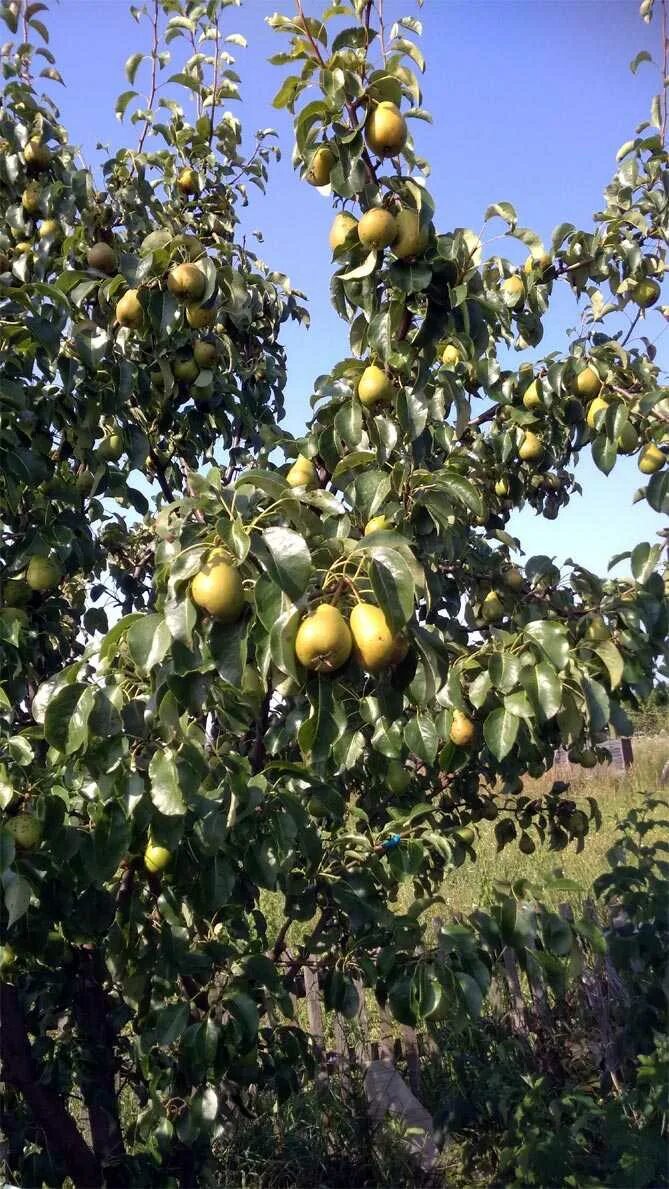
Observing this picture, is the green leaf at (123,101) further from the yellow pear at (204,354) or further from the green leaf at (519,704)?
the green leaf at (519,704)

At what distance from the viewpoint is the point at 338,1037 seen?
11.7ft

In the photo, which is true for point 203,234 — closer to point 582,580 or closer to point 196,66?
point 196,66

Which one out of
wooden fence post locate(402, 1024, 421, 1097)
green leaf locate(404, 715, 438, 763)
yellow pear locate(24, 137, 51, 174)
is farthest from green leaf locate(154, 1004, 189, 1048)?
yellow pear locate(24, 137, 51, 174)

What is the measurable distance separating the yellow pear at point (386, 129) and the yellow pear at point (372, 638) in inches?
42.4

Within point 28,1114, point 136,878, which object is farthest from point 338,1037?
point 136,878

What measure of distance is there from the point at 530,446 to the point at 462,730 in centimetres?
117

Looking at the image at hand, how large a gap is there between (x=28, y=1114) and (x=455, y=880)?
453 cm

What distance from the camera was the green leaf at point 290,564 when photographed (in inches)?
46.1

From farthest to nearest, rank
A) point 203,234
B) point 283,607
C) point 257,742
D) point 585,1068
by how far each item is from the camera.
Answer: point 585,1068 → point 203,234 → point 257,742 → point 283,607

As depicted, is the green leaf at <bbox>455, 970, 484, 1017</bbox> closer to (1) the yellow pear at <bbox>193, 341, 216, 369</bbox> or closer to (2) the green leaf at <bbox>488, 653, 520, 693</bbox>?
(2) the green leaf at <bbox>488, 653, 520, 693</bbox>

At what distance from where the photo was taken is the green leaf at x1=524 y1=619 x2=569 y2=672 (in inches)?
67.8

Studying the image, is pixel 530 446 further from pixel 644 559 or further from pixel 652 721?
pixel 652 721

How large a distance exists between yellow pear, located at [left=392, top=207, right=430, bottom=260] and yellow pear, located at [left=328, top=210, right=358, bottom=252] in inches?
5.1

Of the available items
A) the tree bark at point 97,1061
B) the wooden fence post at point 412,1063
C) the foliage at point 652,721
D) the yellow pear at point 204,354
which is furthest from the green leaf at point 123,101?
the foliage at point 652,721
